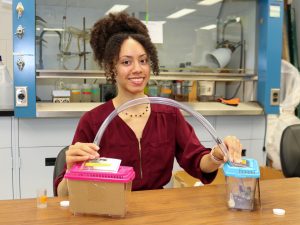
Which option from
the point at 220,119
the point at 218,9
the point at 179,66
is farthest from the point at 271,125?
the point at 218,9

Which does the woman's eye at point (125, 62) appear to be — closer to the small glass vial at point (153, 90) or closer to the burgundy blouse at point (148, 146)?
the burgundy blouse at point (148, 146)

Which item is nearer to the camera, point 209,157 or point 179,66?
point 209,157

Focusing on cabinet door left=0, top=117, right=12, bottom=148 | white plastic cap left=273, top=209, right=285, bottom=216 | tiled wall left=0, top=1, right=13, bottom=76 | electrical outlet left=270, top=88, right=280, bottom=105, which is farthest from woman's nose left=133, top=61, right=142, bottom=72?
tiled wall left=0, top=1, right=13, bottom=76

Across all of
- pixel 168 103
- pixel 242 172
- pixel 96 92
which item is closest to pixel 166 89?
pixel 96 92

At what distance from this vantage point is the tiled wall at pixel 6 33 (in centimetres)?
286

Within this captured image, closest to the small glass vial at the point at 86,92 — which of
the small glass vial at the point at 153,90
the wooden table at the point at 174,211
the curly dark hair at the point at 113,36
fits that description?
the small glass vial at the point at 153,90

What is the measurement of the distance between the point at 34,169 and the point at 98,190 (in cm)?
164

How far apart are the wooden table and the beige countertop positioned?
4.35 ft

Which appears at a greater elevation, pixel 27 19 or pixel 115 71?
pixel 27 19

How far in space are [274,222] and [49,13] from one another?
2.33 metres

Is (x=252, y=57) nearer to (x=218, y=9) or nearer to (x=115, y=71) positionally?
(x=218, y=9)

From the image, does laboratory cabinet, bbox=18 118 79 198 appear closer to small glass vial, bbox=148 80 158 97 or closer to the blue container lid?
small glass vial, bbox=148 80 158 97

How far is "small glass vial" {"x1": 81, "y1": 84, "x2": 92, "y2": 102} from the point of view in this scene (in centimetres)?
278

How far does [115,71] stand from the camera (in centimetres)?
139
